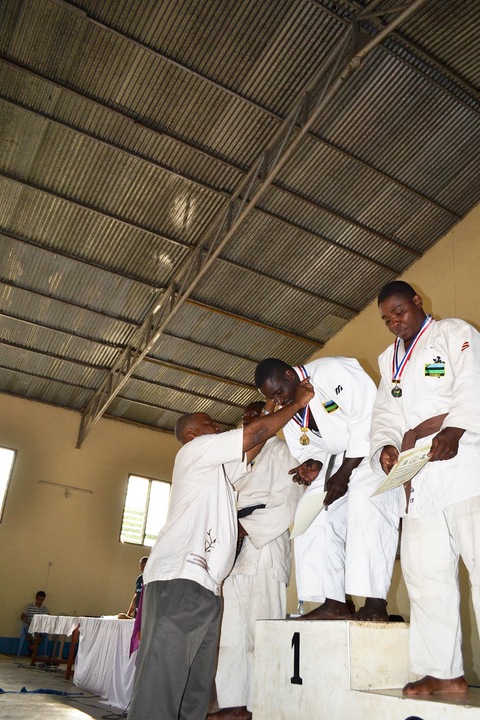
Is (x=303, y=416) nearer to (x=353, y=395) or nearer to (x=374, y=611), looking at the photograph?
(x=353, y=395)

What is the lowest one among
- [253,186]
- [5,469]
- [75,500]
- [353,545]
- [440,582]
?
[440,582]

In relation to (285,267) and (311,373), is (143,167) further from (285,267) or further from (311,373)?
(311,373)

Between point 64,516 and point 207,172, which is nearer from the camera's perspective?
point 207,172

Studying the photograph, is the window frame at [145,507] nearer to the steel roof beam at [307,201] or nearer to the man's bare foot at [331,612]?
the steel roof beam at [307,201]

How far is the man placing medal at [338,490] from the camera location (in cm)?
245

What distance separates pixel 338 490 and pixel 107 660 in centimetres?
472

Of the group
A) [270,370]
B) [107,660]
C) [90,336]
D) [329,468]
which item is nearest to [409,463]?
[329,468]

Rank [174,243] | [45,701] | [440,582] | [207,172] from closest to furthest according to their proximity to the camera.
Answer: [440,582] < [45,701] < [207,172] < [174,243]

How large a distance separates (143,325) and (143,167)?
3127 mm

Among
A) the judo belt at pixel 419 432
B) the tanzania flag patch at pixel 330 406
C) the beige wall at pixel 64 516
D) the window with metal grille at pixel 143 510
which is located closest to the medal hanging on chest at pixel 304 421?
the tanzania flag patch at pixel 330 406

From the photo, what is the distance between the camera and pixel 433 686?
78.5 inches

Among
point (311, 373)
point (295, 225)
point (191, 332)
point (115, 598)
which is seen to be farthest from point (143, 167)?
point (115, 598)

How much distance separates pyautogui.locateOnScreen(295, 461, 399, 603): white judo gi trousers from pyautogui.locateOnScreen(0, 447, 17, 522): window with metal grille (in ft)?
33.2

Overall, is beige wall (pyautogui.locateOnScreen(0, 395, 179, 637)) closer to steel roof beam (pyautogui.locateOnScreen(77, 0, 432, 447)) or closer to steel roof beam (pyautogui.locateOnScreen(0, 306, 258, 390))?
steel roof beam (pyautogui.locateOnScreen(77, 0, 432, 447))
